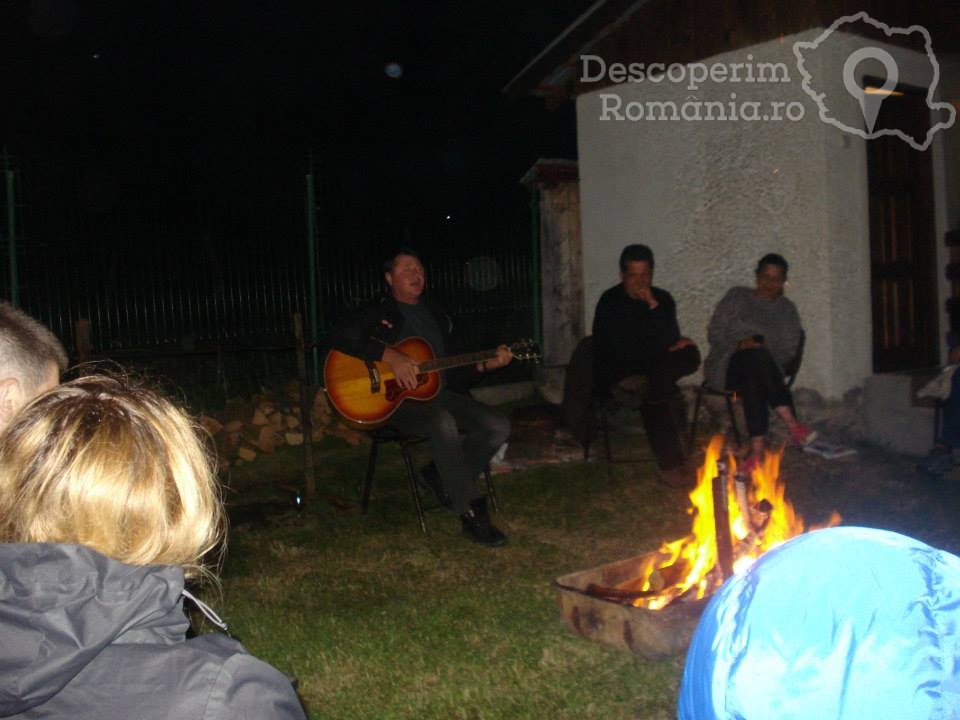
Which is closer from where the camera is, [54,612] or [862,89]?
[54,612]

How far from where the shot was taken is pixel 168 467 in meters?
1.25

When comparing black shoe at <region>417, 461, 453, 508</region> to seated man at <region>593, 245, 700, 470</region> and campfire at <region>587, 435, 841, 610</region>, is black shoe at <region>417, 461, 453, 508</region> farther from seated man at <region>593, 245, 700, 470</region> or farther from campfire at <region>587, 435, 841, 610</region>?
campfire at <region>587, 435, 841, 610</region>

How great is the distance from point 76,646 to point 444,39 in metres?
22.5

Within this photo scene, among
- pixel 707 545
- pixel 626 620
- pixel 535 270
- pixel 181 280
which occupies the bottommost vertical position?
pixel 626 620

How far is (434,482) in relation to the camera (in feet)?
17.6

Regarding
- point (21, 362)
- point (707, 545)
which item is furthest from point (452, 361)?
point (21, 362)

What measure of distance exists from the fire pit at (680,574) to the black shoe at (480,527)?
1113 millimetres

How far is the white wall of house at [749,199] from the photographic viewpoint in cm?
690

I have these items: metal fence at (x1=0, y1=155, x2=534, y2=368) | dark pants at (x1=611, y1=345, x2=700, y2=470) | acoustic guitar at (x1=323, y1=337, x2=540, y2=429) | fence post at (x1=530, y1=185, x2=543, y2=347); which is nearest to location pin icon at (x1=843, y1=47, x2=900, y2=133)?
dark pants at (x1=611, y1=345, x2=700, y2=470)

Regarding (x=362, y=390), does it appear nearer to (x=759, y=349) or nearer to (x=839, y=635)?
(x=759, y=349)

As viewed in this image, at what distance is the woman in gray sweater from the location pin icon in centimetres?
174

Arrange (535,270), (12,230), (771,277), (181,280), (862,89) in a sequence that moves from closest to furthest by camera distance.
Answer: (771,277) < (862,89) < (12,230) < (181,280) < (535,270)

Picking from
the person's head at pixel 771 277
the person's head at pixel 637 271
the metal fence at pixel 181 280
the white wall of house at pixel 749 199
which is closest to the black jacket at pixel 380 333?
the person's head at pixel 637 271

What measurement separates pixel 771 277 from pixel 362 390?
316 centimetres
